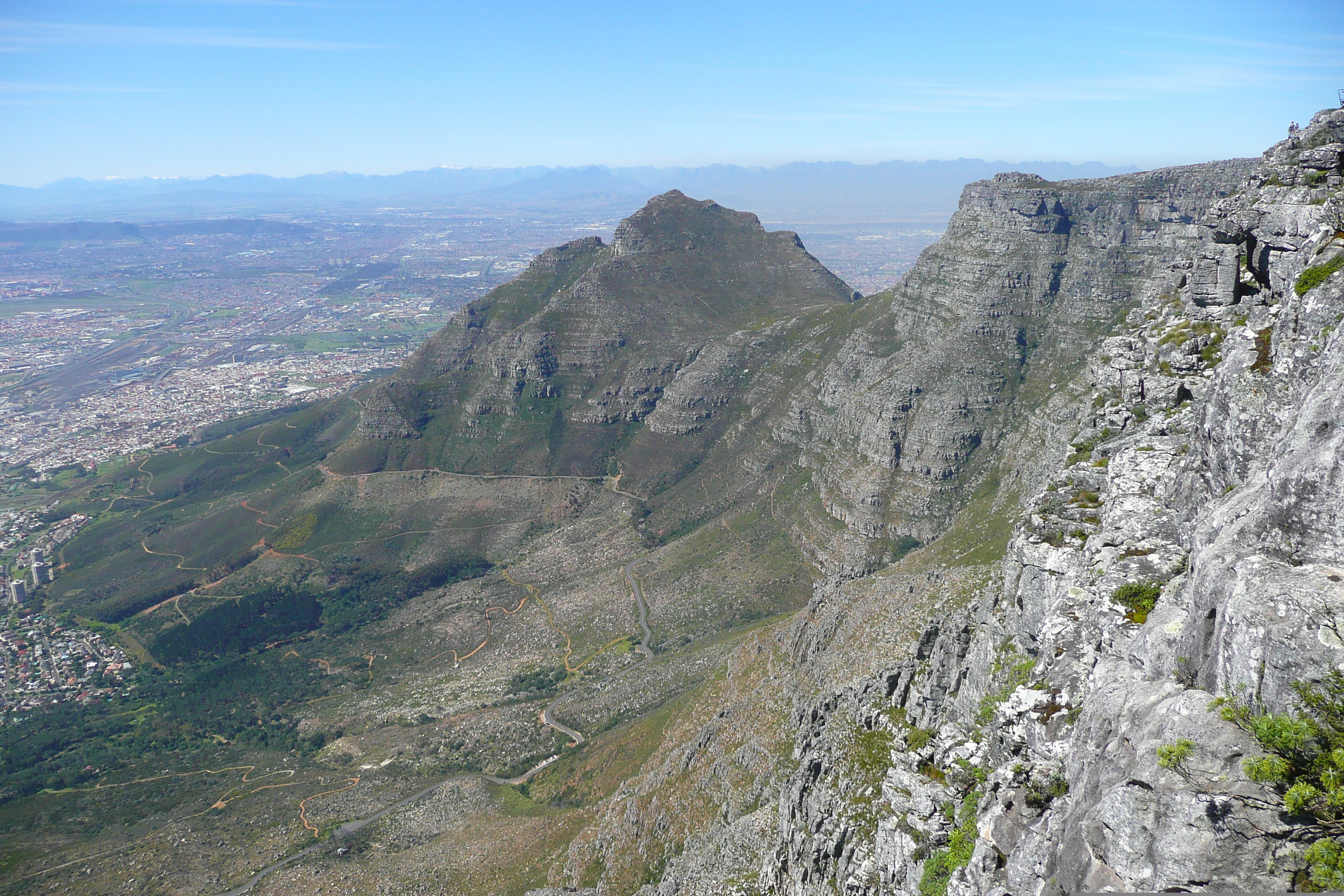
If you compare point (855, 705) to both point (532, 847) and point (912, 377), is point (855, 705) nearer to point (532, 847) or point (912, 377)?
point (532, 847)

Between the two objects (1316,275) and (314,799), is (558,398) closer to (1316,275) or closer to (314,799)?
(314,799)

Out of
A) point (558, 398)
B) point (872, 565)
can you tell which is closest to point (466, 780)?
point (872, 565)

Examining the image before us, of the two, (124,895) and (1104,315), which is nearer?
(124,895)

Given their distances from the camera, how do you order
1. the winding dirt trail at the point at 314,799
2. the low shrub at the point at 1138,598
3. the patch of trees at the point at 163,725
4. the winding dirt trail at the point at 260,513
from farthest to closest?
the winding dirt trail at the point at 260,513 → the patch of trees at the point at 163,725 → the winding dirt trail at the point at 314,799 → the low shrub at the point at 1138,598

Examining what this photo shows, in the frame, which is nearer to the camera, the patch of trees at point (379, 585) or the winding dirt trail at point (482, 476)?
the patch of trees at point (379, 585)

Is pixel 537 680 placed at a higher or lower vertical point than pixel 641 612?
lower

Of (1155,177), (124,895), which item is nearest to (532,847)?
(124,895)

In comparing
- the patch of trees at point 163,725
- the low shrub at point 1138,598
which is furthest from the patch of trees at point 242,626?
the low shrub at point 1138,598

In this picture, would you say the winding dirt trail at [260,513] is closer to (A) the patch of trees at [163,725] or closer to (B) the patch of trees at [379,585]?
(B) the patch of trees at [379,585]

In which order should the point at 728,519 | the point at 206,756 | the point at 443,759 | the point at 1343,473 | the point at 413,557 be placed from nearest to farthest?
1. the point at 1343,473
2. the point at 443,759
3. the point at 206,756
4. the point at 728,519
5. the point at 413,557
